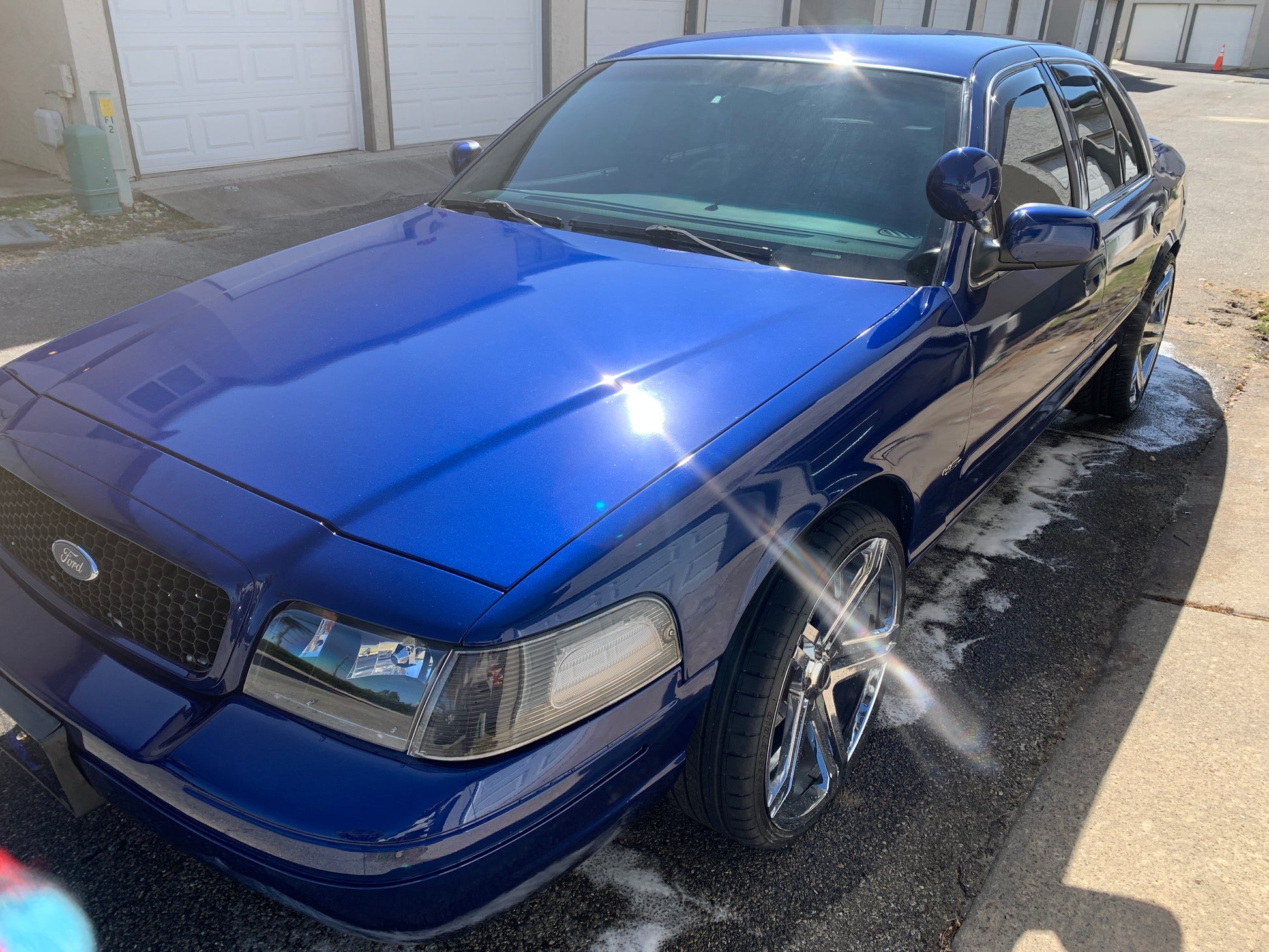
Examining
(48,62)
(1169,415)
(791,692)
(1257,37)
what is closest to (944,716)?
(791,692)

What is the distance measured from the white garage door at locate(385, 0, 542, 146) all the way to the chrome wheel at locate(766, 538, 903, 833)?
9.23 metres

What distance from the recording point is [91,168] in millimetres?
7293

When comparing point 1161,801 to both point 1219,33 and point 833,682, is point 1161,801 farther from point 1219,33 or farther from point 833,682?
point 1219,33

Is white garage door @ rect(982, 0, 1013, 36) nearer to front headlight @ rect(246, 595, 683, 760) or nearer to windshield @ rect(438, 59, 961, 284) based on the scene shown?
windshield @ rect(438, 59, 961, 284)

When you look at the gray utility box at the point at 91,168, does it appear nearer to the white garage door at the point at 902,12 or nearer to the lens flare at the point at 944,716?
the lens flare at the point at 944,716

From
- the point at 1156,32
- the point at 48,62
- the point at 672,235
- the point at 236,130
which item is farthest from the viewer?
the point at 1156,32

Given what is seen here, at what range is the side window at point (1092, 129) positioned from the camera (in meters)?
3.50

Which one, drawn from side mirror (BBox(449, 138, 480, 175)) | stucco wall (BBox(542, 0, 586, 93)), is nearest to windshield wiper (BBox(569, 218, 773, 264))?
side mirror (BBox(449, 138, 480, 175))

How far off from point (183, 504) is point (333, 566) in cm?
33

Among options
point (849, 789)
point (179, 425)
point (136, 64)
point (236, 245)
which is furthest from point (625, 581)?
point (136, 64)

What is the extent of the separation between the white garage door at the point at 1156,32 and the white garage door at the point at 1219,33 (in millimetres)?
480

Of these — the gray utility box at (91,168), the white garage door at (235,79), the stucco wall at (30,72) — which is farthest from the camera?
the white garage door at (235,79)

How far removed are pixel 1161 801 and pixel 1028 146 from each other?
1927 millimetres

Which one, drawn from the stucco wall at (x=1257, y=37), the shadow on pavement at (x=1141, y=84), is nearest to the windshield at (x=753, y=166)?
the shadow on pavement at (x=1141, y=84)
